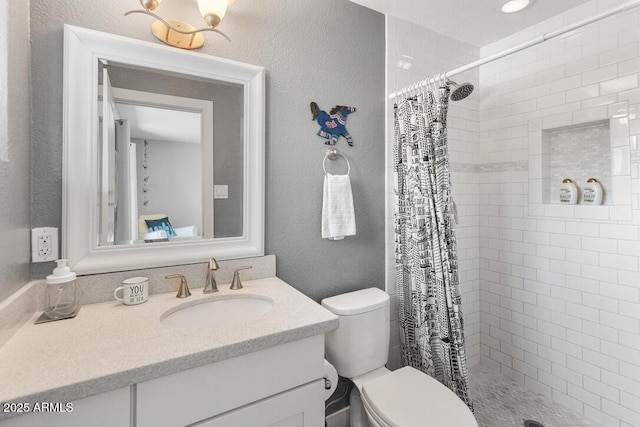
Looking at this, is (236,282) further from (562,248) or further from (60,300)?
(562,248)

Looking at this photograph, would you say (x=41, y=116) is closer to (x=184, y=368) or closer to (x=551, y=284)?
(x=184, y=368)

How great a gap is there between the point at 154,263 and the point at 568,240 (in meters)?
2.27

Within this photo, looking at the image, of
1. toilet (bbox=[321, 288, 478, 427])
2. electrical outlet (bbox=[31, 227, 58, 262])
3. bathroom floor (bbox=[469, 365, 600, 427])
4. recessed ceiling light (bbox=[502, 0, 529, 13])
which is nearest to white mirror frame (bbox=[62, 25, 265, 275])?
electrical outlet (bbox=[31, 227, 58, 262])

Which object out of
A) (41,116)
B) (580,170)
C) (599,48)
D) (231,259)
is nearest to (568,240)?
(580,170)

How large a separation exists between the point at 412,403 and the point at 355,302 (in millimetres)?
475

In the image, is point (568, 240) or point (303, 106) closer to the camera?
point (303, 106)

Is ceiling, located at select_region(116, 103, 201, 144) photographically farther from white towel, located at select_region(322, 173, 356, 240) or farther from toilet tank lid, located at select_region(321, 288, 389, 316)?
toilet tank lid, located at select_region(321, 288, 389, 316)

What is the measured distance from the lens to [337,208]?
1.53m

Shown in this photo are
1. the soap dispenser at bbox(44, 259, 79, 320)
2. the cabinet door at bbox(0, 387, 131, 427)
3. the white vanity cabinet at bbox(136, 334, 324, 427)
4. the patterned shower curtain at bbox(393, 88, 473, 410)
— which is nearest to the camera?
the cabinet door at bbox(0, 387, 131, 427)

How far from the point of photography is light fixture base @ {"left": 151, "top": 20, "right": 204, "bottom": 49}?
1.18 meters

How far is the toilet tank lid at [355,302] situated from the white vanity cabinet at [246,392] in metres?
0.47

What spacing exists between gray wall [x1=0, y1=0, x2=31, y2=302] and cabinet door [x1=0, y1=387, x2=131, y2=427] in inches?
15.9

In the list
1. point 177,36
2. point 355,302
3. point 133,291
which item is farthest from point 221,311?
point 177,36

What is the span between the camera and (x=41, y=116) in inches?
40.5
